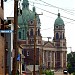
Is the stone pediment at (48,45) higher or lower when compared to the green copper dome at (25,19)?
lower

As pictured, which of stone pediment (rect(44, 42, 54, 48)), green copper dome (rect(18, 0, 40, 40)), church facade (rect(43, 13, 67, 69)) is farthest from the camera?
stone pediment (rect(44, 42, 54, 48))

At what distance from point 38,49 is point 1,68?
415 feet

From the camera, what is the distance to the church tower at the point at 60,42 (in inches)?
7470

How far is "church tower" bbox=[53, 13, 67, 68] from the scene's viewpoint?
190 meters

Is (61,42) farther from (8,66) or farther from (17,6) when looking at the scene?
(17,6)

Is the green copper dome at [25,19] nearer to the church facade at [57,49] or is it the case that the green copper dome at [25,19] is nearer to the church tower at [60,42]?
the church tower at [60,42]

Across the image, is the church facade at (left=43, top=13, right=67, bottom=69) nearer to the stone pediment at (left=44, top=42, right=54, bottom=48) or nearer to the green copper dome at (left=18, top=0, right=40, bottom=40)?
the stone pediment at (left=44, top=42, right=54, bottom=48)

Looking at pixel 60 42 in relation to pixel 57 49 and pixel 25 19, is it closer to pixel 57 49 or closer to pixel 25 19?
pixel 57 49

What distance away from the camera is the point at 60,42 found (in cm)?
19312

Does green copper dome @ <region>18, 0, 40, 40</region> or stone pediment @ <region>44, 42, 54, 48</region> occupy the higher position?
green copper dome @ <region>18, 0, 40, 40</region>

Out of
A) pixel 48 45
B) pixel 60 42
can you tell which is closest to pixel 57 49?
pixel 48 45

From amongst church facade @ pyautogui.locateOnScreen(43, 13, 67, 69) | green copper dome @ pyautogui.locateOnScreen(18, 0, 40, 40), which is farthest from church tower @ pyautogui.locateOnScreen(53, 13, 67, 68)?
green copper dome @ pyautogui.locateOnScreen(18, 0, 40, 40)

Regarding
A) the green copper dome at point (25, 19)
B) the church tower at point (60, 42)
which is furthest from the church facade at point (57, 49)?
the green copper dome at point (25, 19)

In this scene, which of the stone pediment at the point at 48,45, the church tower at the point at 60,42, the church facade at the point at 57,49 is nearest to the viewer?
the church tower at the point at 60,42
